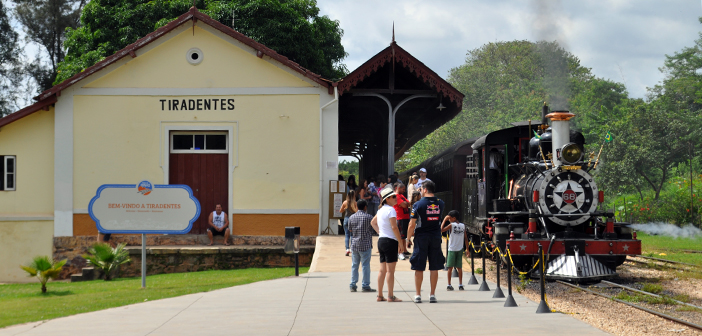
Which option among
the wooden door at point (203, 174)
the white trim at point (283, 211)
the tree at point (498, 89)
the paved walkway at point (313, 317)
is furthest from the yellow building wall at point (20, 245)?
the tree at point (498, 89)

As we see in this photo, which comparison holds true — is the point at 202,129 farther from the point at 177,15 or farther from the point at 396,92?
the point at 177,15

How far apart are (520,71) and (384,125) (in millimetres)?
51530

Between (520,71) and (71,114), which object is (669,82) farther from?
(71,114)

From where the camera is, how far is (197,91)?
59.9 feet

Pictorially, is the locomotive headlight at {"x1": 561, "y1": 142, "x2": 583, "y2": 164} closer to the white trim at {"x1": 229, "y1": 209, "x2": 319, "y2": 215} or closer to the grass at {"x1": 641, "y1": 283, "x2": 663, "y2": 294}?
the grass at {"x1": 641, "y1": 283, "x2": 663, "y2": 294}

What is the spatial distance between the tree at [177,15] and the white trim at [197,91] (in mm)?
11134

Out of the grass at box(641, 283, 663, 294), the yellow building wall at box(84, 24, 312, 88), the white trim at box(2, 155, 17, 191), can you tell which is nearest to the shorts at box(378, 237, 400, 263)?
the grass at box(641, 283, 663, 294)

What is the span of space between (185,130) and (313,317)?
1138 centimetres

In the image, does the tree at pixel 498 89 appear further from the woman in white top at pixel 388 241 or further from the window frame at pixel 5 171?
the woman in white top at pixel 388 241

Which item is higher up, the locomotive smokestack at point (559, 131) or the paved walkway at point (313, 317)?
the locomotive smokestack at point (559, 131)

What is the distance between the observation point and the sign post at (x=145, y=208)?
12.5 meters

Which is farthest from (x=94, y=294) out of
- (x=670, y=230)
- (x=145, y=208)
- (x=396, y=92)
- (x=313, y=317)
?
(x=670, y=230)

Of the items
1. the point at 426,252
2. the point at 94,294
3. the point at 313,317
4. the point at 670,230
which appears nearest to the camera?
the point at 313,317

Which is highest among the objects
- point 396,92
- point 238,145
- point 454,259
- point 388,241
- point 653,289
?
point 396,92
